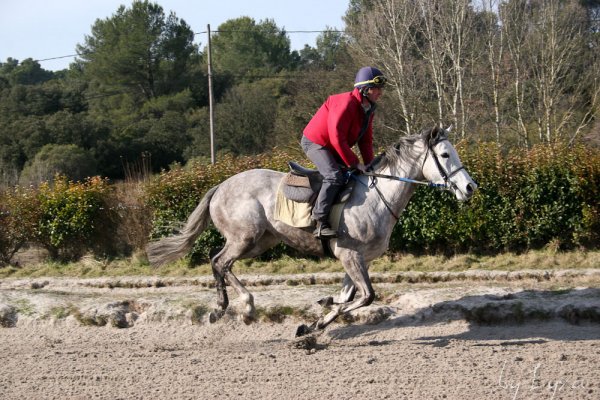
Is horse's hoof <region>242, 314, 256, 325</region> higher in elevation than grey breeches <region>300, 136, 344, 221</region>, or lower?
lower

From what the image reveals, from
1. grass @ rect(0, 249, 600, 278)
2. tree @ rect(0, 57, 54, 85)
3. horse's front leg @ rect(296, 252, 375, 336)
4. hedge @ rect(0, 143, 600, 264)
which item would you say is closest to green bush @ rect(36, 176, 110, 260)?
hedge @ rect(0, 143, 600, 264)

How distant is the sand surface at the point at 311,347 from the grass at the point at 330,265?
1.16 m

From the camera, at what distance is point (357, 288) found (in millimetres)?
7227

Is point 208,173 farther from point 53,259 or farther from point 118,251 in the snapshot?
point 53,259

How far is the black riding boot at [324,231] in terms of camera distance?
23.3ft

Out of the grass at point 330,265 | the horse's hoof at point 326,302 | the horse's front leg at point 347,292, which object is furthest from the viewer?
the grass at point 330,265

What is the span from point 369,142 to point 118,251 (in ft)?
27.7

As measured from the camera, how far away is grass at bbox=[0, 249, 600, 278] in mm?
11805

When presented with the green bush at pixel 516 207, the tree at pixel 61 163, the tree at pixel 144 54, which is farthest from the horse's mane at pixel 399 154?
the tree at pixel 144 54

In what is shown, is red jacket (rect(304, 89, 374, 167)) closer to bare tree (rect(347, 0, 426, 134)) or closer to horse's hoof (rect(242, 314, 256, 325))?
horse's hoof (rect(242, 314, 256, 325))

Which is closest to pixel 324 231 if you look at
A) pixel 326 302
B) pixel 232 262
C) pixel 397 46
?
pixel 326 302

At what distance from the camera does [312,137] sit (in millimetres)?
7340

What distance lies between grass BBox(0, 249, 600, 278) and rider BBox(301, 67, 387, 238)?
15.3 ft

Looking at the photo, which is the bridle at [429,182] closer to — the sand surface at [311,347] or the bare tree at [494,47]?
the sand surface at [311,347]
